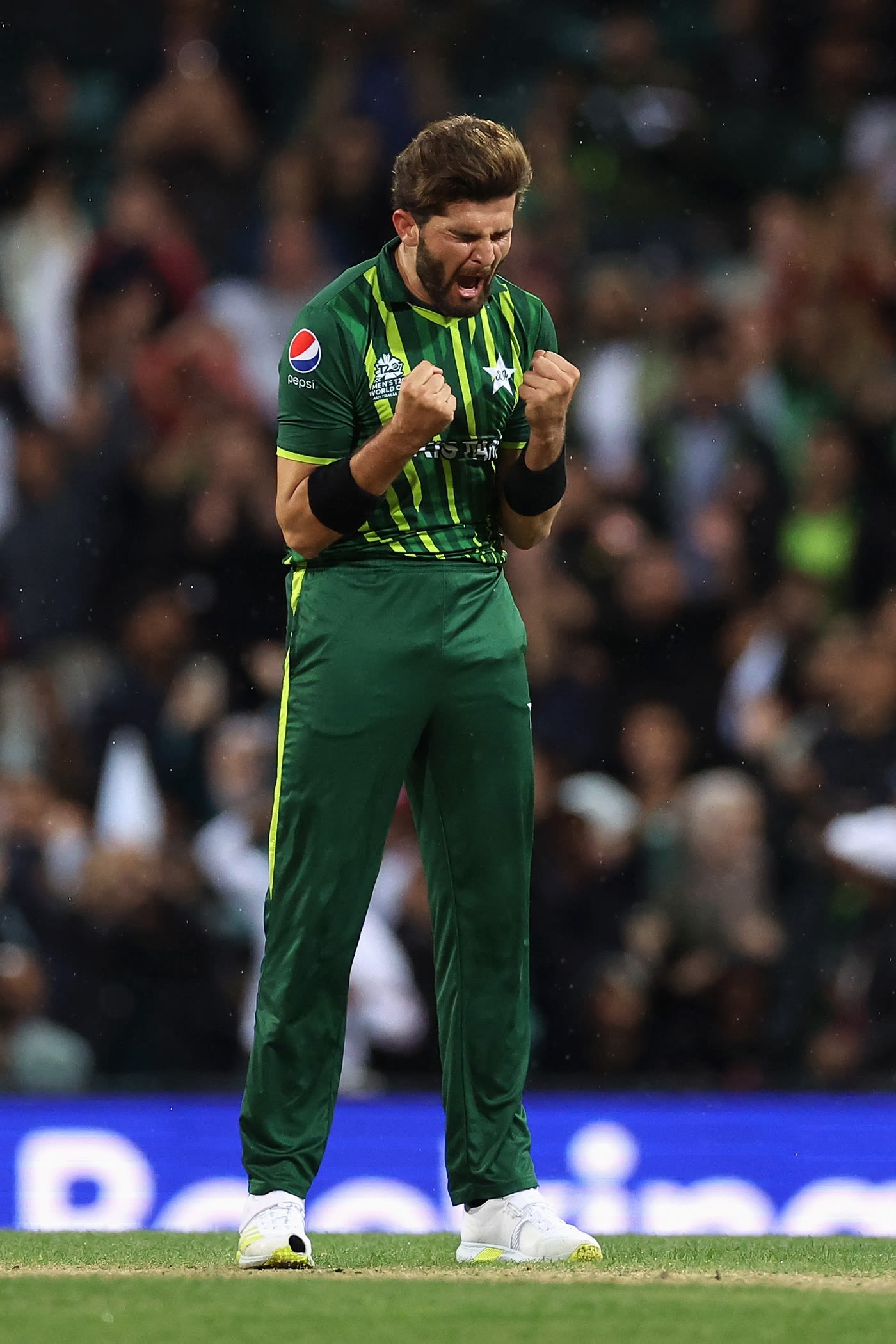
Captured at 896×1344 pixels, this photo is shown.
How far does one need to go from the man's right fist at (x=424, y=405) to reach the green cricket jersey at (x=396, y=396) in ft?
0.60

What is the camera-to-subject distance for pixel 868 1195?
648cm

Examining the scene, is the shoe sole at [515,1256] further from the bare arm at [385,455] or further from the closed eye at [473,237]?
the closed eye at [473,237]

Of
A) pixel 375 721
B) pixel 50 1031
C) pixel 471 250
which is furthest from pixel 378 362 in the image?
Answer: pixel 50 1031

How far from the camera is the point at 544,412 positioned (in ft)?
12.2

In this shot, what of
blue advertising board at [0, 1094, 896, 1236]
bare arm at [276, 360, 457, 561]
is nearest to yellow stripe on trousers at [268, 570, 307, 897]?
bare arm at [276, 360, 457, 561]

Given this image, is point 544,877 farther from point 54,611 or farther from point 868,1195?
point 54,611

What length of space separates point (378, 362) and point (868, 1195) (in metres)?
3.76

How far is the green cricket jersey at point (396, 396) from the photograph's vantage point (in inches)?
Result: 148

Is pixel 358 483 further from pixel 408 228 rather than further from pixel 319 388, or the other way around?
pixel 408 228

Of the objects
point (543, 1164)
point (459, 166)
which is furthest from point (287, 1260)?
point (543, 1164)

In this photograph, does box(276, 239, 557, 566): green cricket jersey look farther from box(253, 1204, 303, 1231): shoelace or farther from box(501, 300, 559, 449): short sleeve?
box(253, 1204, 303, 1231): shoelace

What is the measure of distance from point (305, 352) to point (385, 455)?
0.29 meters

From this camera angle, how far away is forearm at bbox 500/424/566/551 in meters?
3.79

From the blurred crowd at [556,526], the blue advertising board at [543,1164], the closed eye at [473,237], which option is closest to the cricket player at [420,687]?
the closed eye at [473,237]
